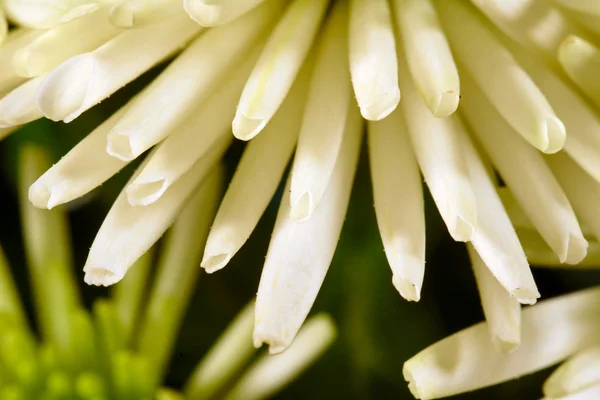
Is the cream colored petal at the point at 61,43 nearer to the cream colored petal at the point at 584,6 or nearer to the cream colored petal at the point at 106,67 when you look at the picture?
the cream colored petal at the point at 106,67

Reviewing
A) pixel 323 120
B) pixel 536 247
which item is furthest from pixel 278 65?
pixel 536 247

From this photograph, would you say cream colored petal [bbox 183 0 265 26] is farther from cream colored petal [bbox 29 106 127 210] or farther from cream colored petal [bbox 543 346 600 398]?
cream colored petal [bbox 543 346 600 398]

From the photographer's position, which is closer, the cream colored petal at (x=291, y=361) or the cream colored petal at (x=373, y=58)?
the cream colored petal at (x=373, y=58)

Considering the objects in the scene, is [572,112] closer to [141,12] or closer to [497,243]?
[497,243]

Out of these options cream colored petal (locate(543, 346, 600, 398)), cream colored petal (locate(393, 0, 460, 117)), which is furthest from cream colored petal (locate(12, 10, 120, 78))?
cream colored petal (locate(543, 346, 600, 398))

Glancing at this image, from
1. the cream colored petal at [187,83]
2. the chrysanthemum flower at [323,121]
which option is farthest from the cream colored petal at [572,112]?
the cream colored petal at [187,83]

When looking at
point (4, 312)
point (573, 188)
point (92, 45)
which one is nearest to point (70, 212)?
point (4, 312)
